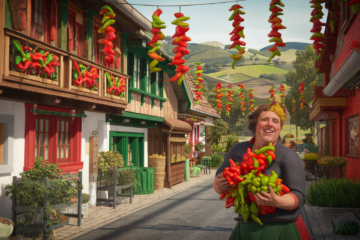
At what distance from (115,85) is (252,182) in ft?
29.2

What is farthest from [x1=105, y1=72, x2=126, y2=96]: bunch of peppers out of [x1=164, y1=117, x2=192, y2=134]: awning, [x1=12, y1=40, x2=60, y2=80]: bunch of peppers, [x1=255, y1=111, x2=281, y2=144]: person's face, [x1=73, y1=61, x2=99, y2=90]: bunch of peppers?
[x1=255, y1=111, x2=281, y2=144]: person's face

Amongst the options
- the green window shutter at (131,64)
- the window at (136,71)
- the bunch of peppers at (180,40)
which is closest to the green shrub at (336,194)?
the bunch of peppers at (180,40)

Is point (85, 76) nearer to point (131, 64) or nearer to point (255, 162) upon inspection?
point (131, 64)

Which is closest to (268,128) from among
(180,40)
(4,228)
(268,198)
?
(268,198)

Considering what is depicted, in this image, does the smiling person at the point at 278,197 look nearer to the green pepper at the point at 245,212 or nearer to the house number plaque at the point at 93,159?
the green pepper at the point at 245,212

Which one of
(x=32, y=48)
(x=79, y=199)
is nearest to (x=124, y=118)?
(x=79, y=199)

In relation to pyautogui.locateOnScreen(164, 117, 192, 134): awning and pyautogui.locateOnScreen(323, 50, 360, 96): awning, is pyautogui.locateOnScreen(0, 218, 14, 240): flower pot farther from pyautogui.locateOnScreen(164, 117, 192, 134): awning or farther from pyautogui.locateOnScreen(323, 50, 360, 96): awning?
pyautogui.locateOnScreen(164, 117, 192, 134): awning

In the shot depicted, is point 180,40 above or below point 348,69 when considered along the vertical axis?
above

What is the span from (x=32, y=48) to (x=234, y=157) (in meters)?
5.70

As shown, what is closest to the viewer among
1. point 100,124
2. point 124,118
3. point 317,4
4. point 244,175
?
point 244,175

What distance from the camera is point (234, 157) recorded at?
359cm

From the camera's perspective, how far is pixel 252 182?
2982 millimetres

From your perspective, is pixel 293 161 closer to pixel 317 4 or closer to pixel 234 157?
pixel 234 157

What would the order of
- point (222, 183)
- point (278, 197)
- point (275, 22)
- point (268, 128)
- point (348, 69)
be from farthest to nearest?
1. point (348, 69)
2. point (275, 22)
3. point (268, 128)
4. point (222, 183)
5. point (278, 197)
